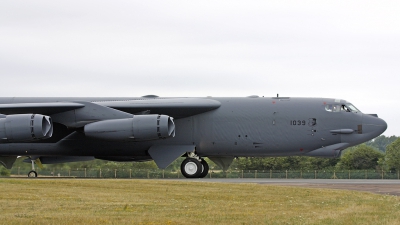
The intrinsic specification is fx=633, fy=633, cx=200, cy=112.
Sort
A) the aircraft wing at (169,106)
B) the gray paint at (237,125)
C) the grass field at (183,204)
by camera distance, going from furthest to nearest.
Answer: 1. the aircraft wing at (169,106)
2. the gray paint at (237,125)
3. the grass field at (183,204)

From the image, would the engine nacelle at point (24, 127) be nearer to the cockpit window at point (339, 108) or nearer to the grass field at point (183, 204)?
the grass field at point (183, 204)

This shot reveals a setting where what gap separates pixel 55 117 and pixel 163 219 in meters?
16.4

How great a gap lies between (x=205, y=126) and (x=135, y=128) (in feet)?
11.2

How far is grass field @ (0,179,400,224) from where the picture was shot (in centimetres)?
1187

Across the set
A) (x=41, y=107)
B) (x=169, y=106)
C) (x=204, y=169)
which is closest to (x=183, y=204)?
(x=169, y=106)

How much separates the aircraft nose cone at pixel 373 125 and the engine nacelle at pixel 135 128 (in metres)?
8.15

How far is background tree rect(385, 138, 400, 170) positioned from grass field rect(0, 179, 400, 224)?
19.8 meters

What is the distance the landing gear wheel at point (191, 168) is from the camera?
27683mm

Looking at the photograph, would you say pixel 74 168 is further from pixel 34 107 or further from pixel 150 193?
pixel 150 193

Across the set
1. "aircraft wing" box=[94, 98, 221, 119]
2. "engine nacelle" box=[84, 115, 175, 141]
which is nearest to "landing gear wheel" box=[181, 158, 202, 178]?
"engine nacelle" box=[84, 115, 175, 141]

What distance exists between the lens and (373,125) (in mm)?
26828

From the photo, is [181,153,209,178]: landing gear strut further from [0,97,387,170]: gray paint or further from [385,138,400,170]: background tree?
[385,138,400,170]: background tree

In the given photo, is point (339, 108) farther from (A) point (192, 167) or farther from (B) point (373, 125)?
(A) point (192, 167)

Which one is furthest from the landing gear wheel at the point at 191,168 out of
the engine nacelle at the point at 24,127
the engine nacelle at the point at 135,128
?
the engine nacelle at the point at 24,127
